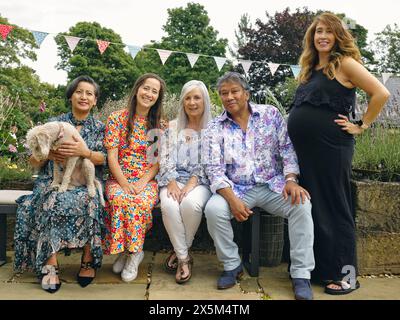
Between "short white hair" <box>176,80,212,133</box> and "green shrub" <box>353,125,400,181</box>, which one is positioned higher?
"short white hair" <box>176,80,212,133</box>

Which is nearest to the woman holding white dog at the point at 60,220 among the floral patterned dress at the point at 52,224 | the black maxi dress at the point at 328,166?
the floral patterned dress at the point at 52,224

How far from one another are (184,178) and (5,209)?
5.01ft

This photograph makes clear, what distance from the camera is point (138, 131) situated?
3861 mm

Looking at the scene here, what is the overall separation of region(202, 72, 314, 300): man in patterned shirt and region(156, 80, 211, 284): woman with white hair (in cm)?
14

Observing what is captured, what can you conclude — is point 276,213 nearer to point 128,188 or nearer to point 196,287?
point 196,287

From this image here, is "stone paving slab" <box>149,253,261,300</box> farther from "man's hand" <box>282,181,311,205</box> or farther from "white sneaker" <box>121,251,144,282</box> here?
"man's hand" <box>282,181,311,205</box>

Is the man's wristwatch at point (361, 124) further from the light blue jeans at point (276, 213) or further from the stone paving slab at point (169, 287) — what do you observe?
the stone paving slab at point (169, 287)

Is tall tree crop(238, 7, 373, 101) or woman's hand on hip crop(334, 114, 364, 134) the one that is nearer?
woman's hand on hip crop(334, 114, 364, 134)

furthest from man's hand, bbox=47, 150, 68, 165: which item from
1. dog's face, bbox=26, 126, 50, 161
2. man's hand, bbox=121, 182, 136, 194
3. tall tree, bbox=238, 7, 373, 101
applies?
tall tree, bbox=238, 7, 373, 101

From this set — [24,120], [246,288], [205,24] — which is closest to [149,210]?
[246,288]

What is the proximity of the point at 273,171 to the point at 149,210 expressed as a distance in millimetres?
1067

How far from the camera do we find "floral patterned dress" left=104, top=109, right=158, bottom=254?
3.39 m

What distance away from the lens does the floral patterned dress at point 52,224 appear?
3.28 m

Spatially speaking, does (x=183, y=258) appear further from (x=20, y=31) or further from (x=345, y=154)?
(x=20, y=31)
